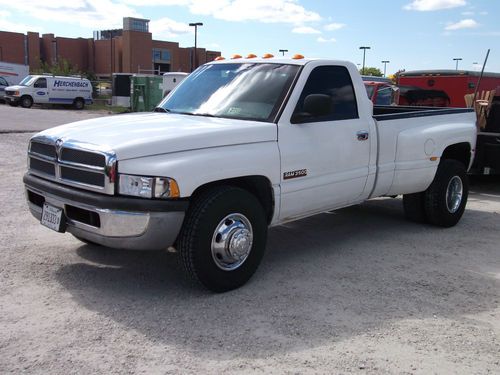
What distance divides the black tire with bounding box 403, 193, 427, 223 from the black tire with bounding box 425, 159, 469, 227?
0.24 feet

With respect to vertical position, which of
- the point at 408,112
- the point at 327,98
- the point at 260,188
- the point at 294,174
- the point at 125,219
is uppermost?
the point at 327,98

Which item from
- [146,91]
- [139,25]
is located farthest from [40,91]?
[139,25]

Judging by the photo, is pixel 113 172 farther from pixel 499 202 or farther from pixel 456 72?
pixel 456 72

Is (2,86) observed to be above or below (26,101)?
above

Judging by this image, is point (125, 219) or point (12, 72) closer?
point (125, 219)

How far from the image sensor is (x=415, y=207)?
6.86 metres

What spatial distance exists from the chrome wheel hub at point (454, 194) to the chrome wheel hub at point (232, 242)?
3415 mm

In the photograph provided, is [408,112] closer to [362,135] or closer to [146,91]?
[362,135]

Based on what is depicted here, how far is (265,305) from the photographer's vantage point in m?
4.23

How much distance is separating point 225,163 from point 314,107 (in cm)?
105

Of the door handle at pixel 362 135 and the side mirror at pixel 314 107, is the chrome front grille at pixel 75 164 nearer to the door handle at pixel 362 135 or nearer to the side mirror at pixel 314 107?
the side mirror at pixel 314 107

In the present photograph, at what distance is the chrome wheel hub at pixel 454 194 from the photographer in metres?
6.86

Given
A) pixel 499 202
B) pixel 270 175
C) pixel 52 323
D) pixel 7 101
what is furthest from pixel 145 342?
pixel 7 101

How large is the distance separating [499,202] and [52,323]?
729 cm
